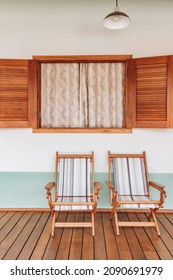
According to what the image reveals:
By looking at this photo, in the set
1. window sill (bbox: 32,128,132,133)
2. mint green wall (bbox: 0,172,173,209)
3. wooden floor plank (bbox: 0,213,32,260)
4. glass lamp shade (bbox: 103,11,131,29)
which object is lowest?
wooden floor plank (bbox: 0,213,32,260)

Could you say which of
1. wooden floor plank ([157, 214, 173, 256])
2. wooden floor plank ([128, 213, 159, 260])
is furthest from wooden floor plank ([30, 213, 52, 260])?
wooden floor plank ([157, 214, 173, 256])

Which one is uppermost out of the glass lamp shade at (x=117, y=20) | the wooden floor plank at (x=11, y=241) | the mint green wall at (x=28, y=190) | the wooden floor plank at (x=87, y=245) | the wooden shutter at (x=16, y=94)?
the glass lamp shade at (x=117, y=20)

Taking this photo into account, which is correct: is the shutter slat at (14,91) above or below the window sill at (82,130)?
above

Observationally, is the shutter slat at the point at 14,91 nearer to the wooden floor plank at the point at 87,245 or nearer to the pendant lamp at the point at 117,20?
the pendant lamp at the point at 117,20

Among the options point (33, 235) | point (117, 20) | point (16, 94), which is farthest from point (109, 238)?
point (117, 20)

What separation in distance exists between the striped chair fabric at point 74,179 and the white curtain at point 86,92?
65cm

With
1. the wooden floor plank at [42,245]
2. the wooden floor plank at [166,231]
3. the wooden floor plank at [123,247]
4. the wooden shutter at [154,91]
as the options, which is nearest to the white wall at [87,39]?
the wooden shutter at [154,91]

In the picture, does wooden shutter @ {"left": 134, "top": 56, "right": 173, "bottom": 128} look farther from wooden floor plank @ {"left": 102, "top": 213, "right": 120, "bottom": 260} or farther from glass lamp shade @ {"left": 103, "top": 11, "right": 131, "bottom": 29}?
wooden floor plank @ {"left": 102, "top": 213, "right": 120, "bottom": 260}

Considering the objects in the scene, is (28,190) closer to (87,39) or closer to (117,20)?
(87,39)

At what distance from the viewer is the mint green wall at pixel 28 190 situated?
3789 millimetres

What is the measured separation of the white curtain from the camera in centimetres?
381

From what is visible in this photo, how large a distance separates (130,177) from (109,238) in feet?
3.14

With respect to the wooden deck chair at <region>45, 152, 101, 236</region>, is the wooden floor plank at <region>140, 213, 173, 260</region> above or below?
below
